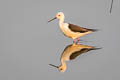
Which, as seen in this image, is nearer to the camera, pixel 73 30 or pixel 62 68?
pixel 62 68

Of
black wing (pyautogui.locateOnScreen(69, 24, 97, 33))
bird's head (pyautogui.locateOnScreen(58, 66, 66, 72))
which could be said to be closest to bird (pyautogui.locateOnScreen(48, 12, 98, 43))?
black wing (pyautogui.locateOnScreen(69, 24, 97, 33))

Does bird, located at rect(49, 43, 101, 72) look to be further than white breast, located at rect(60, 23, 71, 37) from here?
No

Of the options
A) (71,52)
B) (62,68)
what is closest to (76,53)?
(71,52)

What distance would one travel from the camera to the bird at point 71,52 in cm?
147

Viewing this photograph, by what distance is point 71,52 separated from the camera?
5.08ft

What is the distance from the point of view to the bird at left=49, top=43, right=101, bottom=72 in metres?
1.47

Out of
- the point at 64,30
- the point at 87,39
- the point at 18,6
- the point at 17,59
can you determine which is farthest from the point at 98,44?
the point at 18,6

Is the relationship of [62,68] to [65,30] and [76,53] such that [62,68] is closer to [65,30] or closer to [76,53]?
[76,53]

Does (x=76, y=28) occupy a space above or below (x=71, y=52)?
above

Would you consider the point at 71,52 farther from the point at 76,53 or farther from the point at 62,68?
the point at 62,68

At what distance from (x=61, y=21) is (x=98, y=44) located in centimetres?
21

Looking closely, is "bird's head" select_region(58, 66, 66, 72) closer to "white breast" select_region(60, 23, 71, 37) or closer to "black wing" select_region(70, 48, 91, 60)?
"black wing" select_region(70, 48, 91, 60)

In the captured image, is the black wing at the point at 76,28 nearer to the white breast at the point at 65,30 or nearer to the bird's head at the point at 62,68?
the white breast at the point at 65,30

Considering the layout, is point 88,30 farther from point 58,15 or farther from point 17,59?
point 17,59
